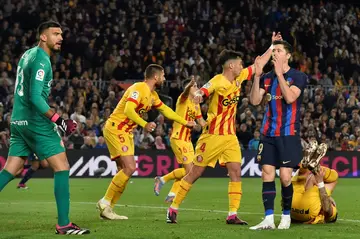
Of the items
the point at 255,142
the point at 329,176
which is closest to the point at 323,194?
the point at 329,176

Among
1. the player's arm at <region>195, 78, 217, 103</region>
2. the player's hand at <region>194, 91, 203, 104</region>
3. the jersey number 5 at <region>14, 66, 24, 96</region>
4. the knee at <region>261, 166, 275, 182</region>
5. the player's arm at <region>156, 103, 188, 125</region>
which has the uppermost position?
the jersey number 5 at <region>14, 66, 24, 96</region>

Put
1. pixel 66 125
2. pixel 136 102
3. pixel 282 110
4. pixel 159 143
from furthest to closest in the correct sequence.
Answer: pixel 159 143
pixel 136 102
pixel 282 110
pixel 66 125

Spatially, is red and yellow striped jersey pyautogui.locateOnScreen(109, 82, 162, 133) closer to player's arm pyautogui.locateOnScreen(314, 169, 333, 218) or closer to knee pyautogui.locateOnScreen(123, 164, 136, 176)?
knee pyautogui.locateOnScreen(123, 164, 136, 176)

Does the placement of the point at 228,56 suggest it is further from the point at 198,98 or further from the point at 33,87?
the point at 33,87

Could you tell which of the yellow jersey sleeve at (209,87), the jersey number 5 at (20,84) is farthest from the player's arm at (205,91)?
the jersey number 5 at (20,84)

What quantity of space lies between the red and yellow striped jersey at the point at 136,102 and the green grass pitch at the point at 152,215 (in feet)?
4.57

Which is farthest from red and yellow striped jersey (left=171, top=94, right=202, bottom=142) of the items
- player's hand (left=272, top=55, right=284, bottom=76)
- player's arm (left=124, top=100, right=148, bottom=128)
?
player's hand (left=272, top=55, right=284, bottom=76)

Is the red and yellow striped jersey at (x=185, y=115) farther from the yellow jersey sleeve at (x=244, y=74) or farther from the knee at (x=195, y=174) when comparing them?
the knee at (x=195, y=174)

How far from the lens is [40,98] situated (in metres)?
9.25

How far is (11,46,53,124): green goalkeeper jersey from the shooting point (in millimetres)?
9258

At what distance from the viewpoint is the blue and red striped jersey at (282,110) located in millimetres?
10312

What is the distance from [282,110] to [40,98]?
3.08 m

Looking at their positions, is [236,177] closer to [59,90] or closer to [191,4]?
[59,90]

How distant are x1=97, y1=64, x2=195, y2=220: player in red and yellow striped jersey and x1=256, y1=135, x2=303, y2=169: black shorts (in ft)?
6.97
